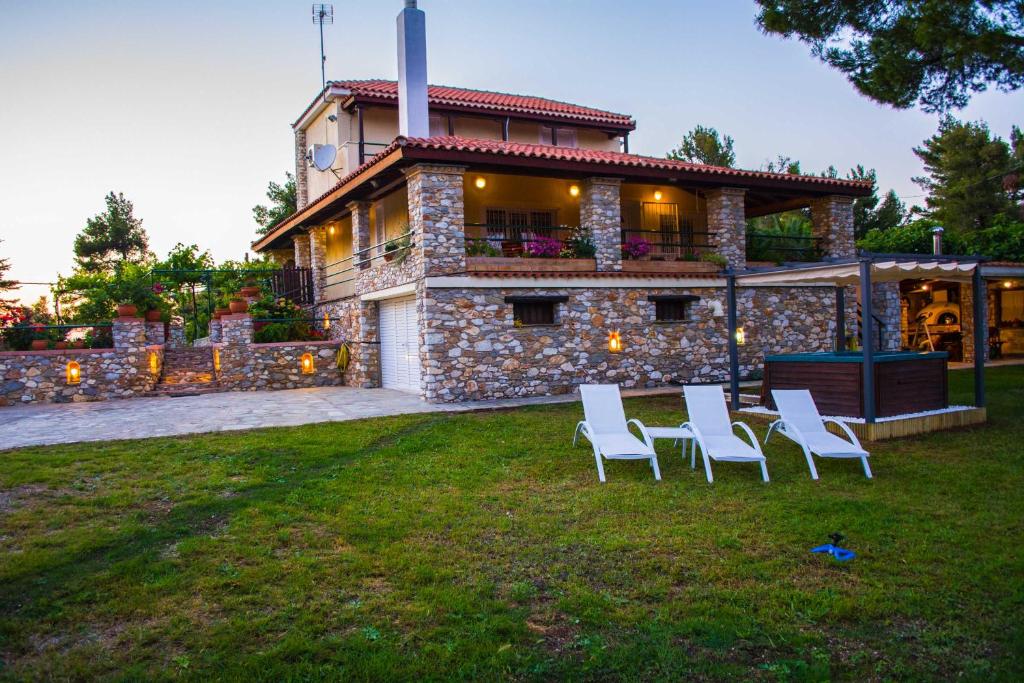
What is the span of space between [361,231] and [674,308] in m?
8.22

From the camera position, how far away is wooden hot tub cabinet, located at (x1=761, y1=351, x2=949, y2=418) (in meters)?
9.03

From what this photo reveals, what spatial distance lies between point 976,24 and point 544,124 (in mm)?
12747

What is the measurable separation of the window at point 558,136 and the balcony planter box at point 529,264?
24.5 ft

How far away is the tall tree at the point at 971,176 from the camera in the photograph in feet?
97.7

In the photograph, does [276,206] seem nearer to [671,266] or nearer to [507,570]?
[671,266]

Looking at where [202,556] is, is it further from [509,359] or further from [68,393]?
[68,393]

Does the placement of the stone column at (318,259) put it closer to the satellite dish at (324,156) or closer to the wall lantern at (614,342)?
the satellite dish at (324,156)

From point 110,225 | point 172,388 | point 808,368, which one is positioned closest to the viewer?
point 808,368

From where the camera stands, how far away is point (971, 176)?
101 ft

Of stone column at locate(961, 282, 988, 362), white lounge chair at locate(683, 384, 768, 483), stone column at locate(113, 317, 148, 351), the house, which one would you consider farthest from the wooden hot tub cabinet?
stone column at locate(113, 317, 148, 351)

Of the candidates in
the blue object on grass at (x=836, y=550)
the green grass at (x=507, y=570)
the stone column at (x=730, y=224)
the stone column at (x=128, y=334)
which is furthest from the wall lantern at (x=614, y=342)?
the stone column at (x=128, y=334)

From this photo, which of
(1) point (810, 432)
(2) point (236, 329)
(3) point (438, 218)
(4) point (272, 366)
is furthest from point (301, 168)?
(1) point (810, 432)

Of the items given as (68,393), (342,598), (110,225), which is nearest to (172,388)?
(68,393)

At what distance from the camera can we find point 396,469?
737cm
